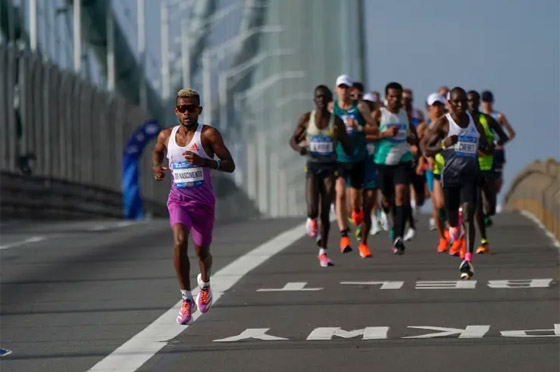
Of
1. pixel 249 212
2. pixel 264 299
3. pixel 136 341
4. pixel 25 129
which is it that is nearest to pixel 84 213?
pixel 25 129

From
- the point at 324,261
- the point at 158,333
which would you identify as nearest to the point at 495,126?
the point at 324,261

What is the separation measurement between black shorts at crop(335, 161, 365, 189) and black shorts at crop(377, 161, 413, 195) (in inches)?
8.6

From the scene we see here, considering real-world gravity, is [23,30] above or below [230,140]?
above

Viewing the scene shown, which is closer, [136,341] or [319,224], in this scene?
[136,341]

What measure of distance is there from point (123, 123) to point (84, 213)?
14699 mm

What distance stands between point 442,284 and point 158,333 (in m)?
4.15

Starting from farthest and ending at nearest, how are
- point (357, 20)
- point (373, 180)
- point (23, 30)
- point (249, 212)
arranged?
point (357, 20), point (249, 212), point (23, 30), point (373, 180)

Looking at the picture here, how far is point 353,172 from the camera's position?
2069 centimetres

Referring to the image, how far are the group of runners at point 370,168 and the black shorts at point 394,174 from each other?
11mm

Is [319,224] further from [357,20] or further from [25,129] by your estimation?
[357,20]

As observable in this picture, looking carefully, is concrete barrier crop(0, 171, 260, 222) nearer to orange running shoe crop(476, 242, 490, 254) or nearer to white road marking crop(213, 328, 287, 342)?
orange running shoe crop(476, 242, 490, 254)

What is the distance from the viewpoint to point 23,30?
166 feet

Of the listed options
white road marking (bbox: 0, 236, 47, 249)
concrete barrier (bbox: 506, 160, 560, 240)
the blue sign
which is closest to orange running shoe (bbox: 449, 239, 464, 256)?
concrete barrier (bbox: 506, 160, 560, 240)

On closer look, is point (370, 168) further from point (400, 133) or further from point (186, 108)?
point (186, 108)
